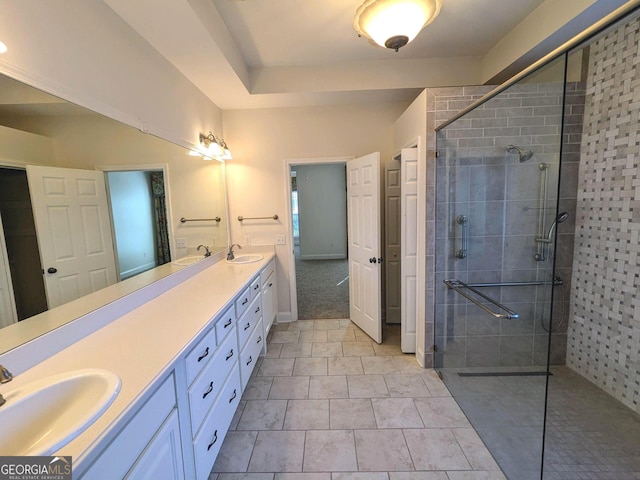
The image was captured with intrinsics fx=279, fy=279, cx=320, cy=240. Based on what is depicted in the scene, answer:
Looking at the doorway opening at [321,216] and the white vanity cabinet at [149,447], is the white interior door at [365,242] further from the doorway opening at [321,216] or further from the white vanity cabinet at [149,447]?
the doorway opening at [321,216]

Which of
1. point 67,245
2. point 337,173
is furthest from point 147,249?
point 337,173

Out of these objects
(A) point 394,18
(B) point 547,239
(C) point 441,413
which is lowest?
(C) point 441,413

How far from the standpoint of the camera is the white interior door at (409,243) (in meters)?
2.51

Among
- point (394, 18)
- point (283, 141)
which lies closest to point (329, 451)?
point (394, 18)

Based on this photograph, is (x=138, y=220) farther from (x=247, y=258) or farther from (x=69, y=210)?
(x=247, y=258)

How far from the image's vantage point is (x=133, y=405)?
2.78 feet

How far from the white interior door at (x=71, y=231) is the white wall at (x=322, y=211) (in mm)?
5737

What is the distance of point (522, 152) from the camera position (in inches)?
87.1

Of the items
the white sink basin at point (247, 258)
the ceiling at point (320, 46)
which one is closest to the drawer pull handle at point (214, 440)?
the white sink basin at point (247, 258)

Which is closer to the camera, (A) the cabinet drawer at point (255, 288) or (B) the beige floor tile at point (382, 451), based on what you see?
(B) the beige floor tile at point (382, 451)

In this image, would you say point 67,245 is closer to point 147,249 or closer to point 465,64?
point 147,249

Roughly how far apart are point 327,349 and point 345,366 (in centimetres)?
34

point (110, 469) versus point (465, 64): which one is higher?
point (465, 64)

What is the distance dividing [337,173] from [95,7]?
19.1ft
